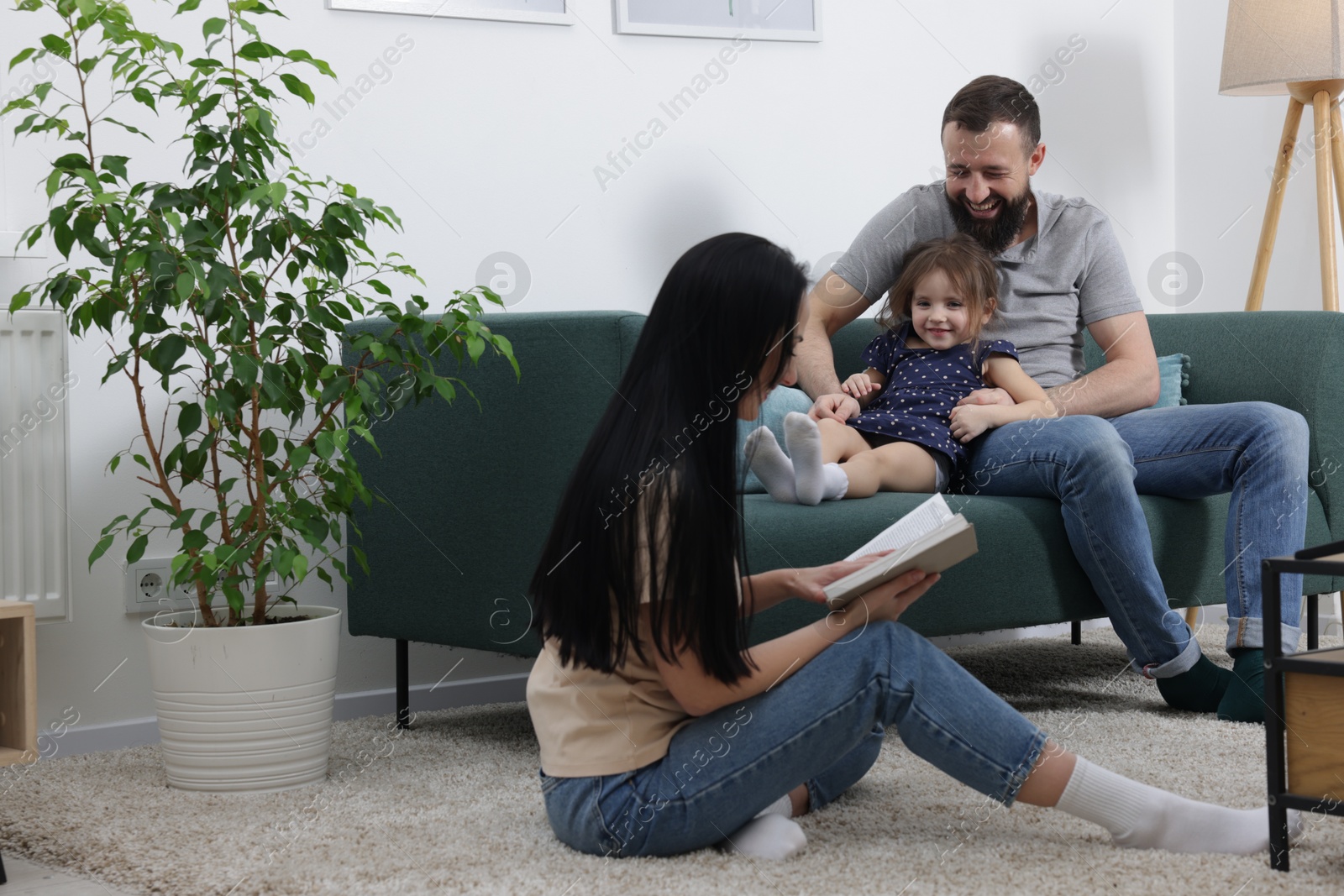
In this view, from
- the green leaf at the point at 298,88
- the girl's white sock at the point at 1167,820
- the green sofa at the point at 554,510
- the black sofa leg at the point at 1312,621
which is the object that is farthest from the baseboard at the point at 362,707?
the black sofa leg at the point at 1312,621

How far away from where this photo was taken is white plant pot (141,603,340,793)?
1.84 m

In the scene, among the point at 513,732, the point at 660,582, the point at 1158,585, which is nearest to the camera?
the point at 660,582

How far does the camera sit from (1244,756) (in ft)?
5.99

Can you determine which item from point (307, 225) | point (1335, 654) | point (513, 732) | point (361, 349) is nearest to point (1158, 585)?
point (1335, 654)

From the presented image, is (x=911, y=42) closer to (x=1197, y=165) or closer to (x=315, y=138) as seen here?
(x=1197, y=165)

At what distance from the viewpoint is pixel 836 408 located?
2.20 meters

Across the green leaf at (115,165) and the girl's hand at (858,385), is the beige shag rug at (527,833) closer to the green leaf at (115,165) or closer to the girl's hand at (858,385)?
the girl's hand at (858,385)

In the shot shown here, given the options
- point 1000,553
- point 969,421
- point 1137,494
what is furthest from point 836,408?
point 1137,494

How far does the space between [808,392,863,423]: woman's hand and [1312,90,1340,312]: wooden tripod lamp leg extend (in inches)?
55.0

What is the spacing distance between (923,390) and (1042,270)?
40 centimetres

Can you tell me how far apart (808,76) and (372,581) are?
1.51 m

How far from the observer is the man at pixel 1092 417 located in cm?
205

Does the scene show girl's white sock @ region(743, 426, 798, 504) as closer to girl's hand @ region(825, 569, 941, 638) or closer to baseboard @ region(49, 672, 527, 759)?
girl's hand @ region(825, 569, 941, 638)

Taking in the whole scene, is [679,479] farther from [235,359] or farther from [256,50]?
[256,50]
